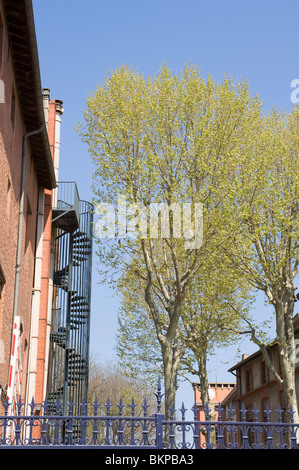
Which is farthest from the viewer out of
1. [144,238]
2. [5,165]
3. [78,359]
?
[78,359]

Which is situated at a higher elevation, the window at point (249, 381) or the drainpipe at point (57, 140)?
the drainpipe at point (57, 140)

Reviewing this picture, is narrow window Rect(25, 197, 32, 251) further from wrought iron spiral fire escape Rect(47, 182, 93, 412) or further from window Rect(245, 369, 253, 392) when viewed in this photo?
window Rect(245, 369, 253, 392)

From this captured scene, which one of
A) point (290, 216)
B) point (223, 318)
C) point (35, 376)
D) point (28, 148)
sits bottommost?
point (35, 376)

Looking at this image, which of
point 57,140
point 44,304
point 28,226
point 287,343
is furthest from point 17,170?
point 287,343

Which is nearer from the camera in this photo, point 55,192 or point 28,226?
point 28,226

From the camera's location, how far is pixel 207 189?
71.9ft

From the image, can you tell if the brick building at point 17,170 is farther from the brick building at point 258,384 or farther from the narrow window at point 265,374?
the narrow window at point 265,374

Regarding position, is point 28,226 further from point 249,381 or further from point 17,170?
point 249,381

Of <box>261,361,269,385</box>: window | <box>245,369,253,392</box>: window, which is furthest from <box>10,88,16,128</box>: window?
<box>245,369,253,392</box>: window


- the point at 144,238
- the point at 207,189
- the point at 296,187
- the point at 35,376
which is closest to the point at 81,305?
the point at 35,376

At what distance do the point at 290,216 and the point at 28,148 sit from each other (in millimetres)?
9581

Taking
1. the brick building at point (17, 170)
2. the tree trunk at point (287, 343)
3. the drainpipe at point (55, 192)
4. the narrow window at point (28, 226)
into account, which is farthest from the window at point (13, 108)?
the tree trunk at point (287, 343)

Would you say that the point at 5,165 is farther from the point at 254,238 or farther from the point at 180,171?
the point at 254,238

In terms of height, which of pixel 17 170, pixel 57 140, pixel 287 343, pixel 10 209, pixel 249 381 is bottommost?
pixel 287 343
